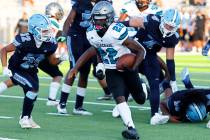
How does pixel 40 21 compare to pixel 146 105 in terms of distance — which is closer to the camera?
pixel 40 21

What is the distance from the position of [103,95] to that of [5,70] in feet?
13.3

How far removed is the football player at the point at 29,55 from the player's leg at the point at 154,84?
1.27 meters

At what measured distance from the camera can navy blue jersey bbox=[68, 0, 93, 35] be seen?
9.80 m

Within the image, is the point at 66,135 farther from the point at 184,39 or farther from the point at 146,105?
the point at 184,39

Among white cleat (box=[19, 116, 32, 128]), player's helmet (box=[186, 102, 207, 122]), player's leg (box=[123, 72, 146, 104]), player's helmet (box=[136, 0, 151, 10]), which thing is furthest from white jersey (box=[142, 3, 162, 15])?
white cleat (box=[19, 116, 32, 128])

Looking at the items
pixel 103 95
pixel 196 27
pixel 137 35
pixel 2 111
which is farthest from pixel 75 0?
pixel 196 27

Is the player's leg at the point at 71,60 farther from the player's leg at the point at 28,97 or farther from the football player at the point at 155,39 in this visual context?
the player's leg at the point at 28,97

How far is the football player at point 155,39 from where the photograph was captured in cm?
875

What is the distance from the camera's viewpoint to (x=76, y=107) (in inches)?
385

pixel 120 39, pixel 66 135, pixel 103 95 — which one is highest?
pixel 120 39

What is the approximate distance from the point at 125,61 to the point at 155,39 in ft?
4.18

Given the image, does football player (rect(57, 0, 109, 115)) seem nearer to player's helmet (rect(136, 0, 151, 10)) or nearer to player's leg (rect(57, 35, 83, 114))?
player's leg (rect(57, 35, 83, 114))

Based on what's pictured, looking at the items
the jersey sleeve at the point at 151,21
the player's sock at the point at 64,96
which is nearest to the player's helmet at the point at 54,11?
the player's sock at the point at 64,96

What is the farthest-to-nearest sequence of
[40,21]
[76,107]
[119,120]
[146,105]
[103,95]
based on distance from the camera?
[103,95] < [146,105] < [76,107] < [119,120] < [40,21]
